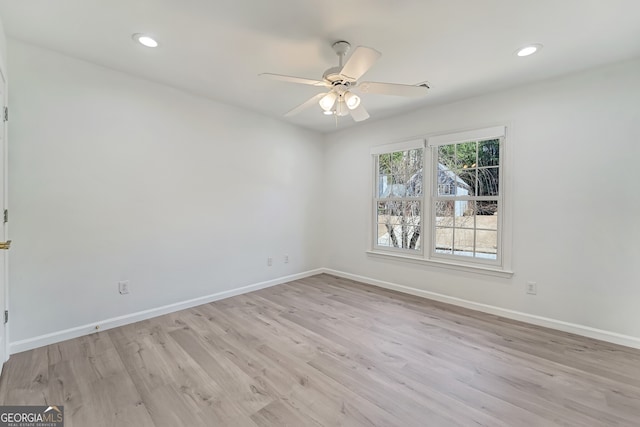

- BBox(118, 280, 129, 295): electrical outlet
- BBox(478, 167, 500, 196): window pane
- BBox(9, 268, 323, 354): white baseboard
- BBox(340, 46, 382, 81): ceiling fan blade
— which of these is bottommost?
BBox(9, 268, 323, 354): white baseboard

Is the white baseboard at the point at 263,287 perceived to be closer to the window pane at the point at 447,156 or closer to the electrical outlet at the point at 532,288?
the electrical outlet at the point at 532,288

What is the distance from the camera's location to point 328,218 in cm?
505

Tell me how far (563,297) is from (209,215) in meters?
4.07

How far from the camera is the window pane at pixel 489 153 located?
3230mm

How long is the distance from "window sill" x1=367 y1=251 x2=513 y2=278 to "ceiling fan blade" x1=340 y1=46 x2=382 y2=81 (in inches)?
104

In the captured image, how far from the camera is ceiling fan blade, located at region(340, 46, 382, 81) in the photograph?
5.72 feet

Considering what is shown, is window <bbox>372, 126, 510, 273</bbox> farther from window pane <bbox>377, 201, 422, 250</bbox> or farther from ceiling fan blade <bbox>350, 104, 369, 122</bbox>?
ceiling fan blade <bbox>350, 104, 369, 122</bbox>

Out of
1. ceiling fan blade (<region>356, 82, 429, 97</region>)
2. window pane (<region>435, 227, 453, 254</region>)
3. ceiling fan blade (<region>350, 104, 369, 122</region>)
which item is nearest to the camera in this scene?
ceiling fan blade (<region>356, 82, 429, 97</region>)

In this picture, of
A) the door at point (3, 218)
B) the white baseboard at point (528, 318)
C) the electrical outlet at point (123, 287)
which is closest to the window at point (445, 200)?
the white baseboard at point (528, 318)

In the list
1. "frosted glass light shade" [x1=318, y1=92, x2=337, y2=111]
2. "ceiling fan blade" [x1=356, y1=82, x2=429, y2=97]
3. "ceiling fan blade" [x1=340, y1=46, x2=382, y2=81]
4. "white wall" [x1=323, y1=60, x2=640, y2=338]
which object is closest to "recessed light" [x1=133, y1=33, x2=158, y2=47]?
"frosted glass light shade" [x1=318, y1=92, x2=337, y2=111]

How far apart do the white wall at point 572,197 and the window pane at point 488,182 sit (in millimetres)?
200

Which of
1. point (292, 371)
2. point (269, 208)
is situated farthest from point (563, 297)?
point (269, 208)

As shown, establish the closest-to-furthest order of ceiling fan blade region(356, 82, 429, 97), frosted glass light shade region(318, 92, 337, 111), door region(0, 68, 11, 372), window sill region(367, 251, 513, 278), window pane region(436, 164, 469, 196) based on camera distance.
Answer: door region(0, 68, 11, 372), ceiling fan blade region(356, 82, 429, 97), frosted glass light shade region(318, 92, 337, 111), window sill region(367, 251, 513, 278), window pane region(436, 164, 469, 196)

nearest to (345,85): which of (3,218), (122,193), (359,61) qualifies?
(359,61)
